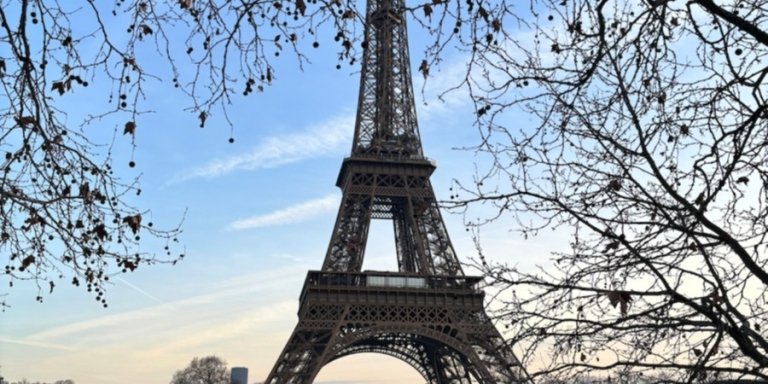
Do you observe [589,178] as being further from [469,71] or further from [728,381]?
[728,381]

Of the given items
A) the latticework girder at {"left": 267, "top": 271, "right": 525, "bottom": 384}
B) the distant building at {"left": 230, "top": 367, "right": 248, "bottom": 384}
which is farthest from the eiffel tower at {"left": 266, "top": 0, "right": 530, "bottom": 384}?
the distant building at {"left": 230, "top": 367, "right": 248, "bottom": 384}

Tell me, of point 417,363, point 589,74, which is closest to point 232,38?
point 589,74

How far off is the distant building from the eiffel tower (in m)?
39.5

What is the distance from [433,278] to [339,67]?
121 ft

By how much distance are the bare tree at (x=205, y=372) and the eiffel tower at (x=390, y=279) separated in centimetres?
4125

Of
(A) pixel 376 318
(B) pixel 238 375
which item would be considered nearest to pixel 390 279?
(A) pixel 376 318

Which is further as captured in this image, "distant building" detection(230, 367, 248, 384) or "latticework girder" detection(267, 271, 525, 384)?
"distant building" detection(230, 367, 248, 384)

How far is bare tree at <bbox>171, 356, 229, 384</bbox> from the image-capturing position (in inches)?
3302

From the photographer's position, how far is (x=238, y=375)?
85562mm

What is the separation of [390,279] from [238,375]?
48.5 metres

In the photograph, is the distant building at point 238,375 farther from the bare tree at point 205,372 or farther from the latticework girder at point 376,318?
the latticework girder at point 376,318

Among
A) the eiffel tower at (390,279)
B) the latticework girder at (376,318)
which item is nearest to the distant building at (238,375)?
the eiffel tower at (390,279)

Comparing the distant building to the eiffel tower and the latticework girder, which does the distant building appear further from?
the latticework girder

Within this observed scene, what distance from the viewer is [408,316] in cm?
4203
